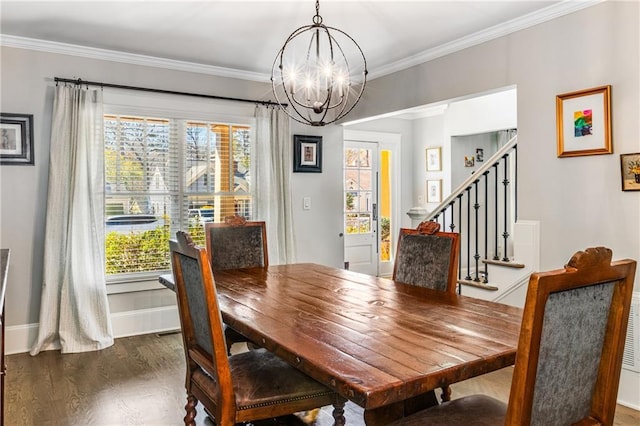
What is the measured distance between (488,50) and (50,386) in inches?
151

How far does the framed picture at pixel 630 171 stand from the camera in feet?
8.72

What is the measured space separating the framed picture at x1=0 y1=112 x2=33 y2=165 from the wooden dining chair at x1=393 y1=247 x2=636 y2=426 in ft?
12.7

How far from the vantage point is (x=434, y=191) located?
21.5ft

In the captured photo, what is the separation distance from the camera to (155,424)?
2500 millimetres

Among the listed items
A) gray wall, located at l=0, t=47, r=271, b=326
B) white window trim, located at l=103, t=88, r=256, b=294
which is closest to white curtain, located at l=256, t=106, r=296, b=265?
white window trim, located at l=103, t=88, r=256, b=294

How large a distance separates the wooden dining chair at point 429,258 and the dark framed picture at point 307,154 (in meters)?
2.35

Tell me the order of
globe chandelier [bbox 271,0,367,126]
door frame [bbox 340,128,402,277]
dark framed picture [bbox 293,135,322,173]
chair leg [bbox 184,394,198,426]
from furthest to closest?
door frame [bbox 340,128,402,277] → dark framed picture [bbox 293,135,322,173] → globe chandelier [bbox 271,0,367,126] → chair leg [bbox 184,394,198,426]

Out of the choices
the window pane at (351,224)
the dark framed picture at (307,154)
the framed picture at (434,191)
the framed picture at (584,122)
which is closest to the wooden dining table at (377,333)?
the framed picture at (584,122)

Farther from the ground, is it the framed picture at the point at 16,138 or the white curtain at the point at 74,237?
the framed picture at the point at 16,138

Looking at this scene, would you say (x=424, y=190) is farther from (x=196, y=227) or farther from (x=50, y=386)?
(x=50, y=386)

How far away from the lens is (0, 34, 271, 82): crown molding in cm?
367

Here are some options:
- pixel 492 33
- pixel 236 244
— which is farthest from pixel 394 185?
pixel 236 244

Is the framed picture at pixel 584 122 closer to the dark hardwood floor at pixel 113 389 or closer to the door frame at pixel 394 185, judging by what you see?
the dark hardwood floor at pixel 113 389

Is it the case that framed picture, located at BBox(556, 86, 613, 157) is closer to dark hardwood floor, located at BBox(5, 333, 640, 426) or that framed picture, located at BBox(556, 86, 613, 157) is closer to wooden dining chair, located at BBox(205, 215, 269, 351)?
dark hardwood floor, located at BBox(5, 333, 640, 426)
